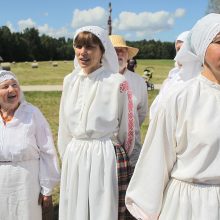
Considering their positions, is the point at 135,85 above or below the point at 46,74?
above

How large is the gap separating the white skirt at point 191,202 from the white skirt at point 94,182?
1.04 meters

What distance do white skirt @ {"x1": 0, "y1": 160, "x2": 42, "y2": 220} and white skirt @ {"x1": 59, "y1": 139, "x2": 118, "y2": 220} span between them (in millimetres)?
421

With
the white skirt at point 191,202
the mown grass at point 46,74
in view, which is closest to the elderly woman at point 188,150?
the white skirt at point 191,202

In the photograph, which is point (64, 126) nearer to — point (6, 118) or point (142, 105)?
point (6, 118)

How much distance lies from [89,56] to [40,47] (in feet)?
206

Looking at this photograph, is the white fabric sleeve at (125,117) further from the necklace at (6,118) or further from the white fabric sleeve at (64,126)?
the necklace at (6,118)

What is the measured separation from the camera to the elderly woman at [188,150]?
82.9 inches

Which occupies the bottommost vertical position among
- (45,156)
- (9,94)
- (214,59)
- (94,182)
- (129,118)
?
(94,182)

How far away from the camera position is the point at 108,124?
329 centimetres

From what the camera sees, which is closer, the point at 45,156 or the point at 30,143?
the point at 30,143

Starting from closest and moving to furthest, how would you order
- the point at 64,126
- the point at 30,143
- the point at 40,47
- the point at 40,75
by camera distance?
the point at 30,143
the point at 64,126
the point at 40,75
the point at 40,47

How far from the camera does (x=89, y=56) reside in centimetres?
337

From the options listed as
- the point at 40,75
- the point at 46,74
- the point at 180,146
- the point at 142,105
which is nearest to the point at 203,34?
the point at 180,146

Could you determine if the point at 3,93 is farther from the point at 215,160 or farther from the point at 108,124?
the point at 215,160
